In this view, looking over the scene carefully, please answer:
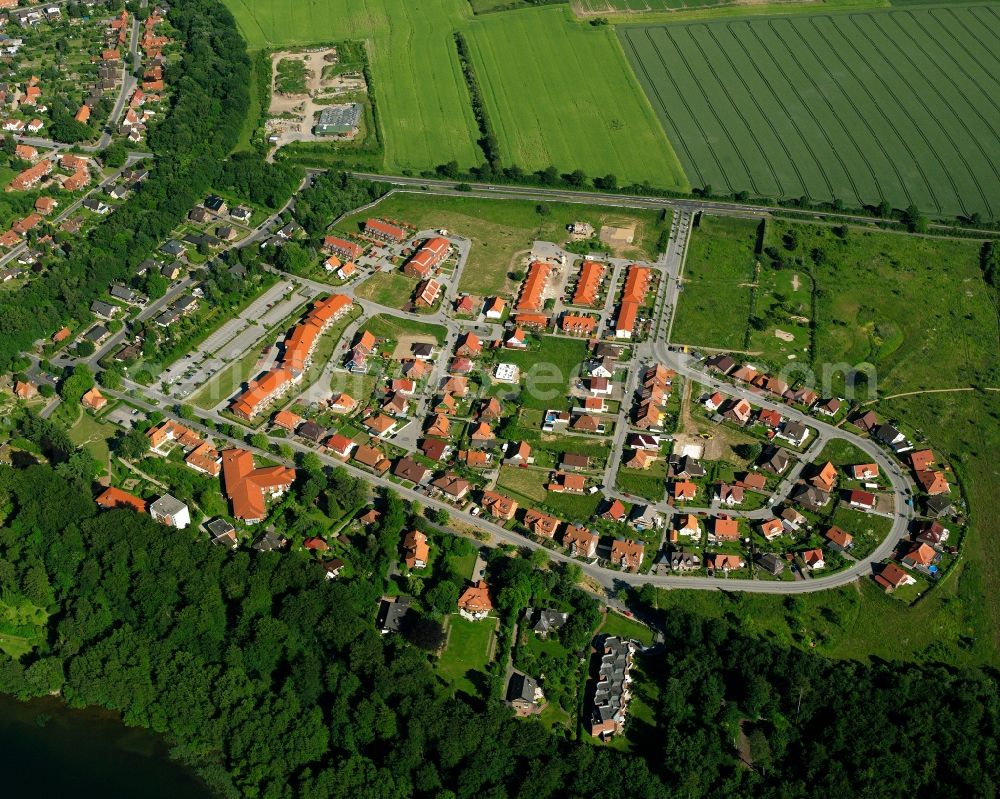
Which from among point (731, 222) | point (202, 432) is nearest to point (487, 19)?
point (731, 222)

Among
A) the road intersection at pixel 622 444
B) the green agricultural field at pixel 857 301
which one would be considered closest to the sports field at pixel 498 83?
the green agricultural field at pixel 857 301

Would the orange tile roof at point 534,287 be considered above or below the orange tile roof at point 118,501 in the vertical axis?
above

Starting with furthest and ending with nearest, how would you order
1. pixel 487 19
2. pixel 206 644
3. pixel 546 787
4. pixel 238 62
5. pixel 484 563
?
pixel 487 19, pixel 238 62, pixel 484 563, pixel 206 644, pixel 546 787

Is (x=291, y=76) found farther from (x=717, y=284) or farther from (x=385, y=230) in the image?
(x=717, y=284)

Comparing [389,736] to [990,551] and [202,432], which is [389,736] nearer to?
[202,432]

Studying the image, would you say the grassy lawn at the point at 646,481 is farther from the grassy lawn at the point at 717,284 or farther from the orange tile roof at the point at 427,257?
the orange tile roof at the point at 427,257

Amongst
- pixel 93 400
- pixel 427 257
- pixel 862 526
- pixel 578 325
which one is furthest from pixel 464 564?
pixel 427 257
